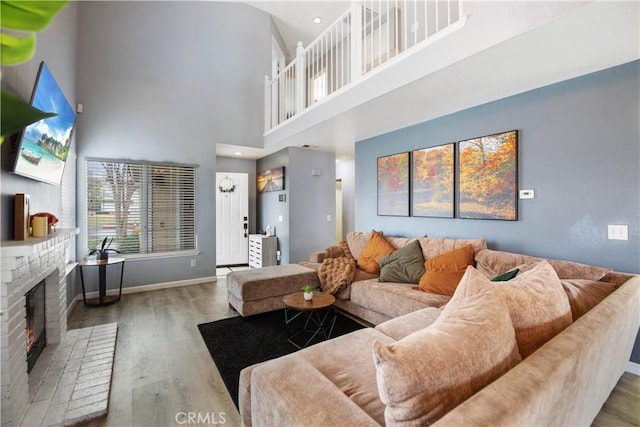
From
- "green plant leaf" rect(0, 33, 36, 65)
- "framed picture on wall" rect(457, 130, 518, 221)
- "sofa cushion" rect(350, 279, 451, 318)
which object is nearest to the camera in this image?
"green plant leaf" rect(0, 33, 36, 65)

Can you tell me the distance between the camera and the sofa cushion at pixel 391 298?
8.09 ft

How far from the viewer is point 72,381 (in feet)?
6.61

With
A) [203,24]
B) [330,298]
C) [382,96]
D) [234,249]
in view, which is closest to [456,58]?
[382,96]

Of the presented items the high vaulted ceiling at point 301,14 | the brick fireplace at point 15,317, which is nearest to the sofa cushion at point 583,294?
the brick fireplace at point 15,317

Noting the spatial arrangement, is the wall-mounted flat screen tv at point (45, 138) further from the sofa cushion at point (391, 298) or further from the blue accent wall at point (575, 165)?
the blue accent wall at point (575, 165)

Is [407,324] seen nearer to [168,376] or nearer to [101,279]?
[168,376]

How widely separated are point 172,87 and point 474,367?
5084 millimetres

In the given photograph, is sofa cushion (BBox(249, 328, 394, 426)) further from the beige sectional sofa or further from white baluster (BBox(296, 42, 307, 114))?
white baluster (BBox(296, 42, 307, 114))

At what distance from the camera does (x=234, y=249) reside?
19.6 feet

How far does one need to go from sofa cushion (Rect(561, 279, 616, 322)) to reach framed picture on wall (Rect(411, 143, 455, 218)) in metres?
1.64

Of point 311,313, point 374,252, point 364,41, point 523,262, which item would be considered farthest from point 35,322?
point 523,262

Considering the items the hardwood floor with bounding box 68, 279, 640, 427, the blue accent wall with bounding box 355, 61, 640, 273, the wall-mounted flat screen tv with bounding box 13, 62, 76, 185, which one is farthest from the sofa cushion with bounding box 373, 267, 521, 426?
the wall-mounted flat screen tv with bounding box 13, 62, 76, 185

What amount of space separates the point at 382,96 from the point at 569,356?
7.92ft

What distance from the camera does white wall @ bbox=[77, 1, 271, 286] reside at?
12.9ft
